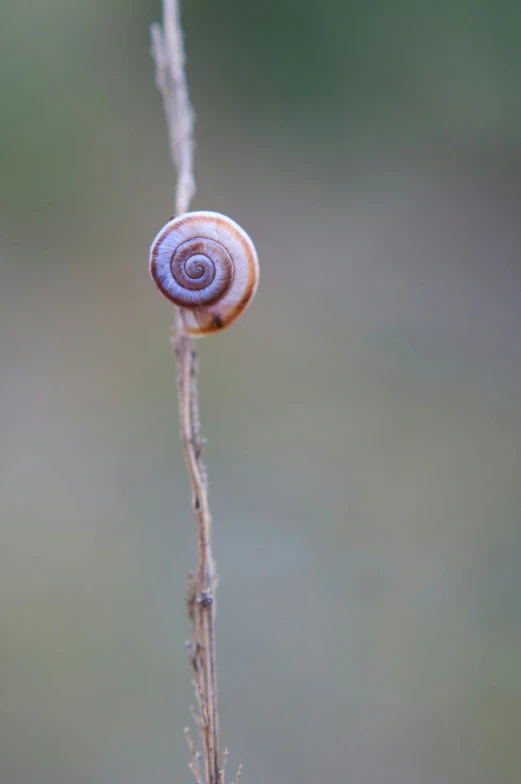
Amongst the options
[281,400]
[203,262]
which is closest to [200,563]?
[203,262]

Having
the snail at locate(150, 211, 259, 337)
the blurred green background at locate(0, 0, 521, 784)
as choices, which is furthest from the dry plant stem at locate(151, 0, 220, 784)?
the blurred green background at locate(0, 0, 521, 784)

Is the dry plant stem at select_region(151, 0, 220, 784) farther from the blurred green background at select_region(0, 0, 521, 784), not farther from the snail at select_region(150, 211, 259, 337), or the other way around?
the blurred green background at select_region(0, 0, 521, 784)

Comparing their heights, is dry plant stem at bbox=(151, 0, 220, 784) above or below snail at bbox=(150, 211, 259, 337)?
below

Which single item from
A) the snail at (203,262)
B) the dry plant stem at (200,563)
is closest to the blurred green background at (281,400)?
the dry plant stem at (200,563)

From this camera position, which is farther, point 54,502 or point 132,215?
point 132,215

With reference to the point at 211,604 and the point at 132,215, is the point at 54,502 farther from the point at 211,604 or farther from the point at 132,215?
the point at 211,604

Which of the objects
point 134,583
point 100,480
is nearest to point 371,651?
point 134,583
